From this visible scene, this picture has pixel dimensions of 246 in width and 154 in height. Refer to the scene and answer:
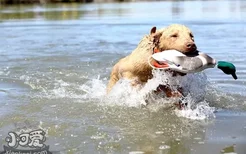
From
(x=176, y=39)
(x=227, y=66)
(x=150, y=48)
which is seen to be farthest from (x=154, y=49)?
(x=227, y=66)

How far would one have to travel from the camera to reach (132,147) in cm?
485

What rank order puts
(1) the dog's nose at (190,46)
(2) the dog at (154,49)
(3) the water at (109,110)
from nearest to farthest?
(3) the water at (109,110), (1) the dog's nose at (190,46), (2) the dog at (154,49)

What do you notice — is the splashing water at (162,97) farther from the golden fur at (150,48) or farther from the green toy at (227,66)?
the green toy at (227,66)

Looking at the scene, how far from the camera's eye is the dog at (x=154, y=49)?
600cm

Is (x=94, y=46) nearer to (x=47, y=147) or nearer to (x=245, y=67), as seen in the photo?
(x=245, y=67)

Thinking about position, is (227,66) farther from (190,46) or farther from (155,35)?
→ (155,35)

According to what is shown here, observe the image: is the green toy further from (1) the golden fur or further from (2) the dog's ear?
(2) the dog's ear

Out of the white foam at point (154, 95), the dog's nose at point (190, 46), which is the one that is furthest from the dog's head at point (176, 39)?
the white foam at point (154, 95)

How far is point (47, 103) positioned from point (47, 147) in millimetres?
2285

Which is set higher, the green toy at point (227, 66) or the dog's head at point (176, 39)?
the dog's head at point (176, 39)

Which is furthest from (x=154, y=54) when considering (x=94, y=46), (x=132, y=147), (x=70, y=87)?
(x=94, y=46)

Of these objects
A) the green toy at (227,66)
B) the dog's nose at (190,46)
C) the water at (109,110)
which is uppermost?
the dog's nose at (190,46)

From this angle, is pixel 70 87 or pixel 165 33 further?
pixel 70 87

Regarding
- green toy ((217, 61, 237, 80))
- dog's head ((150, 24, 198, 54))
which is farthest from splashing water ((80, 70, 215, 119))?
green toy ((217, 61, 237, 80))
